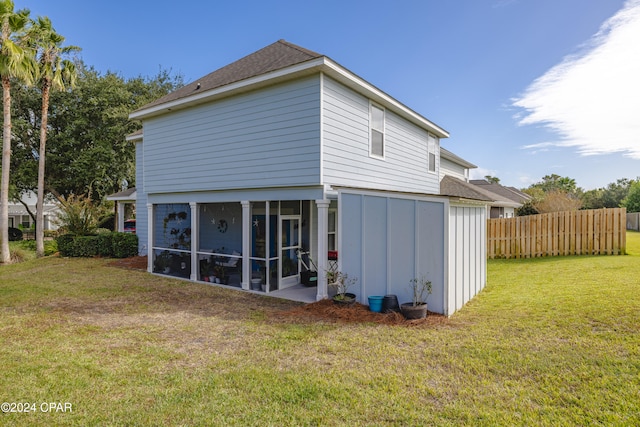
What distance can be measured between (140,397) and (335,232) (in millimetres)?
7674

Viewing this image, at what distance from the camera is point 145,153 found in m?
12.0

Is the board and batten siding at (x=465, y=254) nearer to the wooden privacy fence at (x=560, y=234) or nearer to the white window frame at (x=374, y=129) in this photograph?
the white window frame at (x=374, y=129)

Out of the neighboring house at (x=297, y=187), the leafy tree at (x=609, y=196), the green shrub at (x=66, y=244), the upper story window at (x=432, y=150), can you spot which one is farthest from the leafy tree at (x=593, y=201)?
the green shrub at (x=66, y=244)

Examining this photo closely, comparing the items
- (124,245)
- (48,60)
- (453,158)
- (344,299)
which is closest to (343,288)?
(344,299)

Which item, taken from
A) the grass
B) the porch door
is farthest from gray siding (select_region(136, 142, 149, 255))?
the porch door

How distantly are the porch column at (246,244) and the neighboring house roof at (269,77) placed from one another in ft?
10.2

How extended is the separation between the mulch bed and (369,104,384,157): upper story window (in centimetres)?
Result: 459

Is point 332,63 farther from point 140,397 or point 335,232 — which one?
point 140,397

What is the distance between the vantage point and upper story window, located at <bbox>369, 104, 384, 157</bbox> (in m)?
9.73

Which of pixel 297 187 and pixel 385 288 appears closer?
pixel 385 288

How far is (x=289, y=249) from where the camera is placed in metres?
9.83

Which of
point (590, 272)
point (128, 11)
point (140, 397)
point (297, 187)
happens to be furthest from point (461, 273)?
point (128, 11)

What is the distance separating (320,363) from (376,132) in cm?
718

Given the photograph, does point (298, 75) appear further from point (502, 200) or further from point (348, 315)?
point (502, 200)
